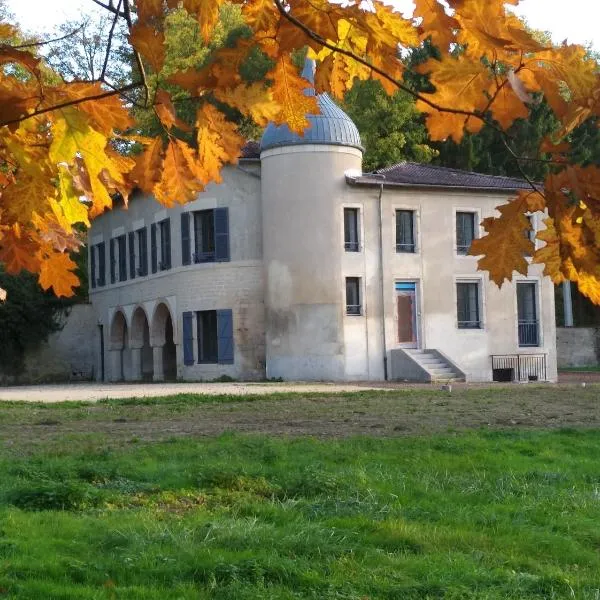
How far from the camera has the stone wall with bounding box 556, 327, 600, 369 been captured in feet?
135

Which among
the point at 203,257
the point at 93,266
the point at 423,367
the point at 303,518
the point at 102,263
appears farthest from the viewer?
the point at 93,266

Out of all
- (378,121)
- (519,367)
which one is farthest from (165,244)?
(378,121)

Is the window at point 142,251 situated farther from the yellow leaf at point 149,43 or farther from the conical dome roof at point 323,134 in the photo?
the yellow leaf at point 149,43

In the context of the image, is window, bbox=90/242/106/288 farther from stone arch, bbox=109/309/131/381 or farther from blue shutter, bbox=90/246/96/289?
stone arch, bbox=109/309/131/381

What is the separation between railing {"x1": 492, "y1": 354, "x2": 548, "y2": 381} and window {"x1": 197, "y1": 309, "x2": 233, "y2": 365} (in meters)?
7.63

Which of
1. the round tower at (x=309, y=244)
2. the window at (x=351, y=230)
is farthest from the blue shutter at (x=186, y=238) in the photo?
the window at (x=351, y=230)

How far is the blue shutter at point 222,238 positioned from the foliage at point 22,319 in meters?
7.82

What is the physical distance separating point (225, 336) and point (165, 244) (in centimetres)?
434

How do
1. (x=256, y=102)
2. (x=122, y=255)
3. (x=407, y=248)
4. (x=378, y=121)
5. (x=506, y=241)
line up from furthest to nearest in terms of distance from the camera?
1. (x=378, y=121)
2. (x=122, y=255)
3. (x=407, y=248)
4. (x=256, y=102)
5. (x=506, y=241)

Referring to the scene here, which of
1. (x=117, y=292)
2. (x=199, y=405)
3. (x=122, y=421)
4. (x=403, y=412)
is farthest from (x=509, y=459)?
(x=117, y=292)

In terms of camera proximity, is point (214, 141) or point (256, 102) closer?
point (256, 102)

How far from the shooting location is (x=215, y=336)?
99.3 ft

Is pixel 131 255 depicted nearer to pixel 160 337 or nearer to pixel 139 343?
pixel 139 343

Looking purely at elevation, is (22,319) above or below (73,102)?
above
